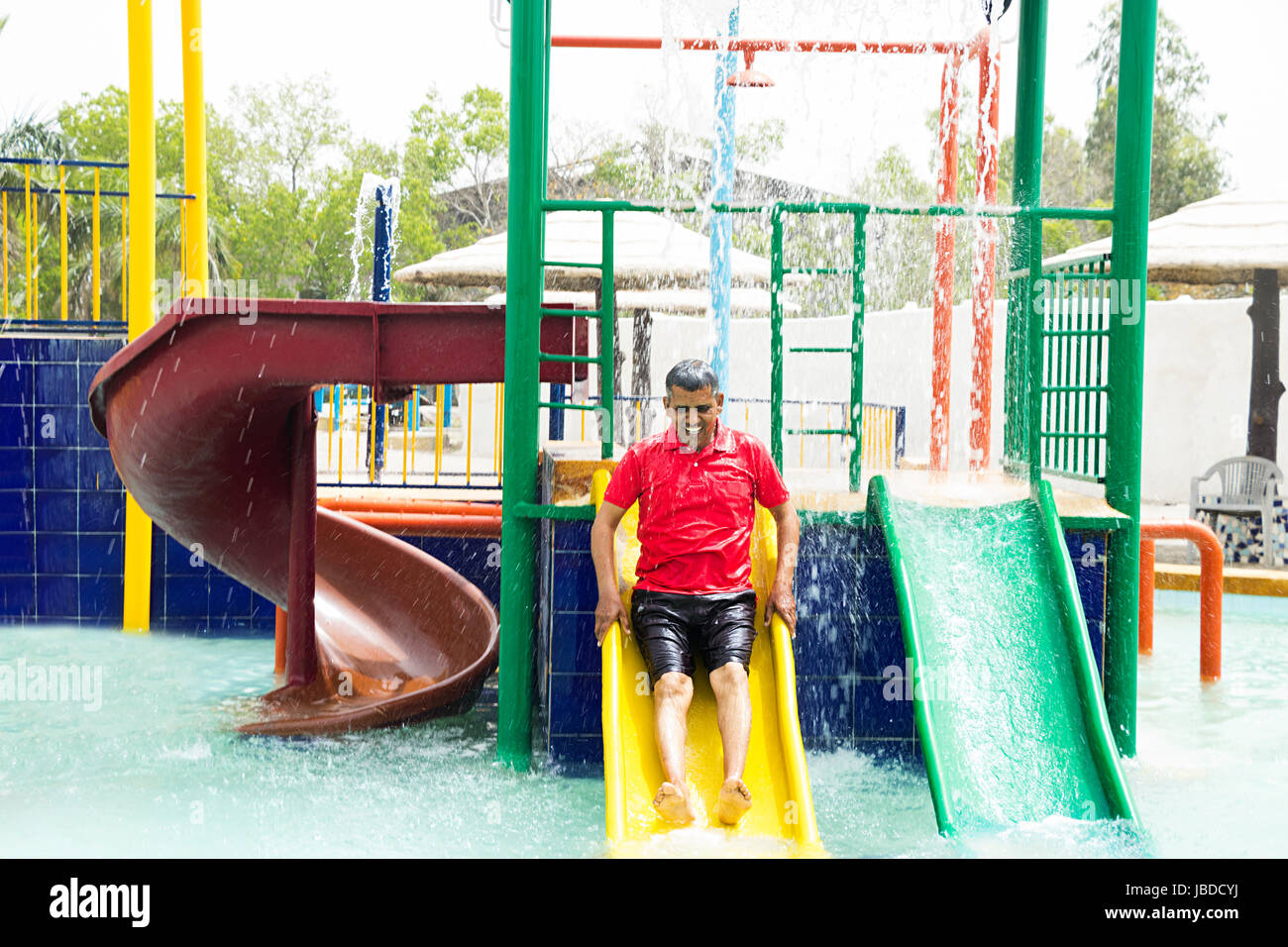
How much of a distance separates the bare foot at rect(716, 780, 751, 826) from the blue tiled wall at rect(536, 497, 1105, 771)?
1.31 metres

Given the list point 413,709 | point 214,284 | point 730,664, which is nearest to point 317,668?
point 413,709

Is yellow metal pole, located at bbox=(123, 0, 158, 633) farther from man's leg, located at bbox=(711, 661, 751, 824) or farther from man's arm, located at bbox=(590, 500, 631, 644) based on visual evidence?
man's leg, located at bbox=(711, 661, 751, 824)

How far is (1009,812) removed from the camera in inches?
164

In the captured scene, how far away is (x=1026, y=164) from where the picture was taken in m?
6.32

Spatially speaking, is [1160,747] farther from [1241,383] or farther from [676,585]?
[1241,383]

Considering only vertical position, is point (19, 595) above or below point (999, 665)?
below

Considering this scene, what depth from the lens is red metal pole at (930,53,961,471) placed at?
7.48 m

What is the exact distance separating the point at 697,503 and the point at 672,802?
1224 millimetres

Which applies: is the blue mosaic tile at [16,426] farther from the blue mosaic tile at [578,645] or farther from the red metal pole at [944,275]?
the red metal pole at [944,275]

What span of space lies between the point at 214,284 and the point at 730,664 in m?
28.9

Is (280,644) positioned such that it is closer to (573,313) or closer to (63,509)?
(63,509)

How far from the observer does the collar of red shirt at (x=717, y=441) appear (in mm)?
4660

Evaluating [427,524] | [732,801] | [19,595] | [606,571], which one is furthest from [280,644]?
[732,801]

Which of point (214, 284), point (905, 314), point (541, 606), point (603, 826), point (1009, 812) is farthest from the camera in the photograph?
point (214, 284)
